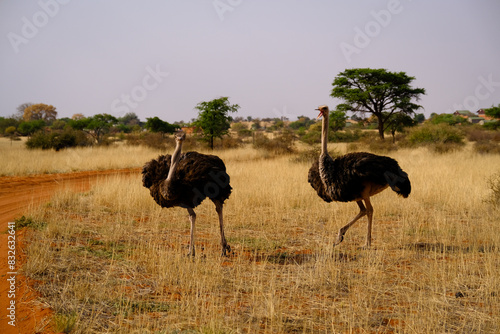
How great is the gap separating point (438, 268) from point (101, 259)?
13.7 ft

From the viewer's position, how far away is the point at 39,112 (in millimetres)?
73125

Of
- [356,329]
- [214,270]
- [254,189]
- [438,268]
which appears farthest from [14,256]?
[254,189]

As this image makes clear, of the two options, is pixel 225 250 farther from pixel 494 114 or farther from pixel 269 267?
pixel 494 114

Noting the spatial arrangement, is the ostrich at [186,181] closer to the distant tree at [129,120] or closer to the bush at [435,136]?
the bush at [435,136]

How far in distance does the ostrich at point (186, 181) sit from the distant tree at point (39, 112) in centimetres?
7449

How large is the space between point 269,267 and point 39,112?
79.2m

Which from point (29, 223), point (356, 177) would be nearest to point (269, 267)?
point (356, 177)

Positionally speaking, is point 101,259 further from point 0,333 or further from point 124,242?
point 0,333

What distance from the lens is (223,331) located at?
10.3ft

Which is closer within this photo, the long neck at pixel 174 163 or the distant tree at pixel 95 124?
the long neck at pixel 174 163

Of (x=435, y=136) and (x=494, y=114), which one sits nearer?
(x=435, y=136)

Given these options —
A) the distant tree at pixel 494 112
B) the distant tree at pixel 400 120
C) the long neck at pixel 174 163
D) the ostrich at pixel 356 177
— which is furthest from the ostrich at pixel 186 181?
the distant tree at pixel 494 112

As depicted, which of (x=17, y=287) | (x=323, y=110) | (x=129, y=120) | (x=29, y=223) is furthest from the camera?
(x=129, y=120)

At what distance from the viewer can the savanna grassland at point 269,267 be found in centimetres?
A: 343
